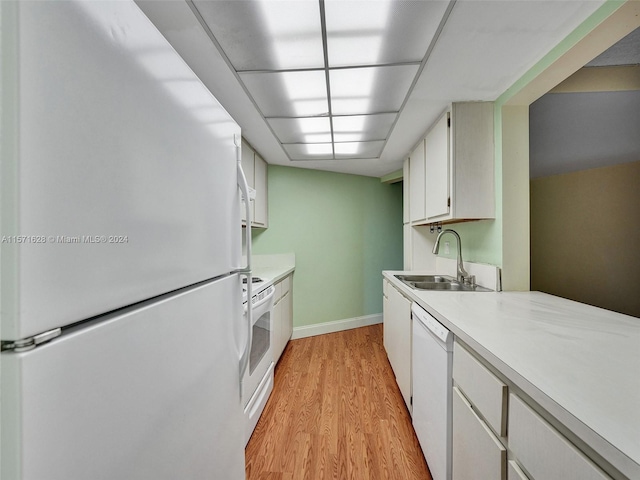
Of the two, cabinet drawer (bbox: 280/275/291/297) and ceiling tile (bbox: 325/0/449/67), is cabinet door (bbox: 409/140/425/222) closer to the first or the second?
ceiling tile (bbox: 325/0/449/67)

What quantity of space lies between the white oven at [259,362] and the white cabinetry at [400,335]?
38.0 inches

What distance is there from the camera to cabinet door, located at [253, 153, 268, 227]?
2.91 meters

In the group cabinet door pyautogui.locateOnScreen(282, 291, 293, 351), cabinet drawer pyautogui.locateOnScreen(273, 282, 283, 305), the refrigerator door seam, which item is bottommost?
cabinet door pyautogui.locateOnScreen(282, 291, 293, 351)

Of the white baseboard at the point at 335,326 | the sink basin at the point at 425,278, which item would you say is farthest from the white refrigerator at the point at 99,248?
the white baseboard at the point at 335,326

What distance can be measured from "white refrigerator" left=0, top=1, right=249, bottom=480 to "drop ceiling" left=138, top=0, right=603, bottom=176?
71 cm

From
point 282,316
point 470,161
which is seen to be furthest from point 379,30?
point 282,316

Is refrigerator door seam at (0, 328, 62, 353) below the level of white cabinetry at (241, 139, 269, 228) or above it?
below

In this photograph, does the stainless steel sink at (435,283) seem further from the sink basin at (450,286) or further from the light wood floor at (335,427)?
the light wood floor at (335,427)

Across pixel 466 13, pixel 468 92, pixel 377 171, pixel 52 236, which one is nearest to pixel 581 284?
pixel 468 92

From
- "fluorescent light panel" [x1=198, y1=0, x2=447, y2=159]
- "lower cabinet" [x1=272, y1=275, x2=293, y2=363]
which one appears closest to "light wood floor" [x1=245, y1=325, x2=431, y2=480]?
"lower cabinet" [x1=272, y1=275, x2=293, y2=363]

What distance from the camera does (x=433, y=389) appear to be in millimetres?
1312

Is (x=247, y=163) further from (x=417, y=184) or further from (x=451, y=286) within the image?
(x=451, y=286)

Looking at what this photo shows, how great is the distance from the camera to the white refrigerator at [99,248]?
32 centimetres

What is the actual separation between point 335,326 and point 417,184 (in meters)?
2.14
